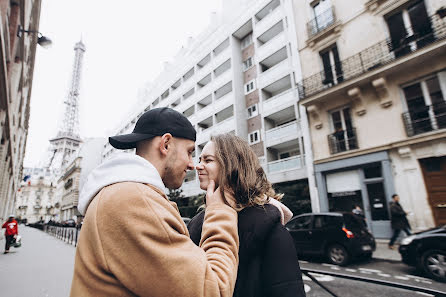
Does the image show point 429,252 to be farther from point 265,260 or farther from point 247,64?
point 247,64

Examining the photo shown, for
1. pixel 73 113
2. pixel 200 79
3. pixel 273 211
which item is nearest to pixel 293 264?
pixel 273 211

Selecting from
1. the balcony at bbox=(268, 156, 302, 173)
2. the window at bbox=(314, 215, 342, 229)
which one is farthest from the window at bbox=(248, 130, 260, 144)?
the window at bbox=(314, 215, 342, 229)

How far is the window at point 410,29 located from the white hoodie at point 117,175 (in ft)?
45.5

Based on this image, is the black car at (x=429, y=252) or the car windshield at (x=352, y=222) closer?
the black car at (x=429, y=252)

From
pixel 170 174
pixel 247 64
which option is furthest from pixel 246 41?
pixel 170 174

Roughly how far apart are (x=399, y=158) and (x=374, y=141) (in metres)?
1.30

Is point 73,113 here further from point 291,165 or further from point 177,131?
point 177,131

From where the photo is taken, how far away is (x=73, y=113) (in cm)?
9481

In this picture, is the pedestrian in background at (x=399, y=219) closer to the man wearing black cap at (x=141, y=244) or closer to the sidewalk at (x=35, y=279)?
the man wearing black cap at (x=141, y=244)

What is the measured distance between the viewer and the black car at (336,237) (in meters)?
6.93

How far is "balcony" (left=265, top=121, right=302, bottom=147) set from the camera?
55.4 feet

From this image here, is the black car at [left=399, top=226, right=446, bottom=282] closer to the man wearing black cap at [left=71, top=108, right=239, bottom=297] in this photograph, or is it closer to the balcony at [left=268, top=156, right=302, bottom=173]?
the man wearing black cap at [left=71, top=108, right=239, bottom=297]

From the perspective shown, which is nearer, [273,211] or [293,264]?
[293,264]

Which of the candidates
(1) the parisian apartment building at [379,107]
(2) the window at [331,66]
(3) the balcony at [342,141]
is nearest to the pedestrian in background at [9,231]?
(1) the parisian apartment building at [379,107]
